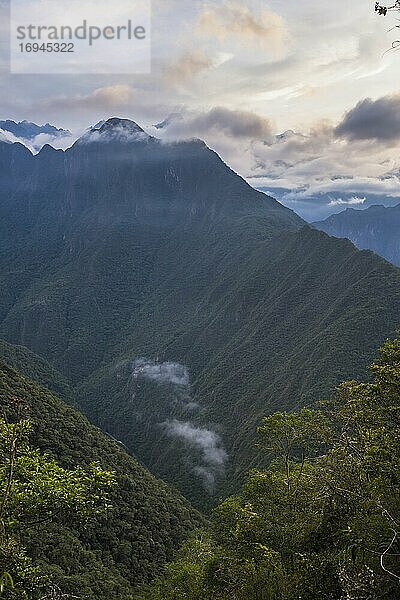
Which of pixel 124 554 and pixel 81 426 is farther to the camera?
pixel 81 426

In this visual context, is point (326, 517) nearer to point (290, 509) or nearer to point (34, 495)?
point (290, 509)

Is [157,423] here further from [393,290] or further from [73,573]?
[73,573]

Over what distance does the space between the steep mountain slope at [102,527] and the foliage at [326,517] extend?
14.5 m

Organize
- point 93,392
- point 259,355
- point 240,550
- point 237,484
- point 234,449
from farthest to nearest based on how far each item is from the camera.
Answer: point 93,392
point 259,355
point 234,449
point 237,484
point 240,550

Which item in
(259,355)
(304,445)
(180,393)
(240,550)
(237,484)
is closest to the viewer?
(240,550)

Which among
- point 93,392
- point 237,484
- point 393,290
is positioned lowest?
point 237,484

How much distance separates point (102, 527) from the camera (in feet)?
128

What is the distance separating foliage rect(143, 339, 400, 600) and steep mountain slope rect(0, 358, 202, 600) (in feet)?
47.6

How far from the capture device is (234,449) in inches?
3270

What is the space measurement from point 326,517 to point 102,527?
106 feet

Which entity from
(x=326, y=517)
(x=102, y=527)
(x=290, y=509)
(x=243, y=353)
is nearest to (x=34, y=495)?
(x=326, y=517)

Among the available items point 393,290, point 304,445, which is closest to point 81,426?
point 304,445

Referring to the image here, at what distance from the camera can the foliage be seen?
9.23m

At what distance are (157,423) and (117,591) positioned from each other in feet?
265
